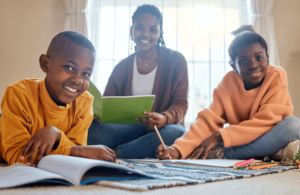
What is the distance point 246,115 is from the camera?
1.44 metres

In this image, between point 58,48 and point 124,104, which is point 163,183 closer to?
point 58,48

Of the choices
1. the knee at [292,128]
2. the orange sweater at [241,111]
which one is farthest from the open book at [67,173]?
the knee at [292,128]

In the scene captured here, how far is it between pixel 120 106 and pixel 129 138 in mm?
333

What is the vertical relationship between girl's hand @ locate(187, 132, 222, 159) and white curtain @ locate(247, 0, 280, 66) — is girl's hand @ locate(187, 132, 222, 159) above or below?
below

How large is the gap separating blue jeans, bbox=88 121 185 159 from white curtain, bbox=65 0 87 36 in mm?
1619

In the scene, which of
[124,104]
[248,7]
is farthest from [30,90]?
[248,7]

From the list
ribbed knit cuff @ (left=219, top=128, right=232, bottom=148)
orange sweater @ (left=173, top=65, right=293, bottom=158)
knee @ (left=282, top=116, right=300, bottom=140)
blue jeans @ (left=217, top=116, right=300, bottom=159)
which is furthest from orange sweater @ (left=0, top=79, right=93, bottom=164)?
knee @ (left=282, top=116, right=300, bottom=140)

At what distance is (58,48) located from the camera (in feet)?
2.95

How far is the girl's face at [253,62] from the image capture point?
134cm

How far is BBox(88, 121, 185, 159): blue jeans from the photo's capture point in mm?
1411

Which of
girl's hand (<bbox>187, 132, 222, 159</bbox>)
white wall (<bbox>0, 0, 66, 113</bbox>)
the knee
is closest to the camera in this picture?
the knee

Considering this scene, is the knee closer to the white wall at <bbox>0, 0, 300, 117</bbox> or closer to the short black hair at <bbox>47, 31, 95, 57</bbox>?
the short black hair at <bbox>47, 31, 95, 57</bbox>

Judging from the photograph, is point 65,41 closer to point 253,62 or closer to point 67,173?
point 67,173

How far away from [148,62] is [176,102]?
1.25 ft
